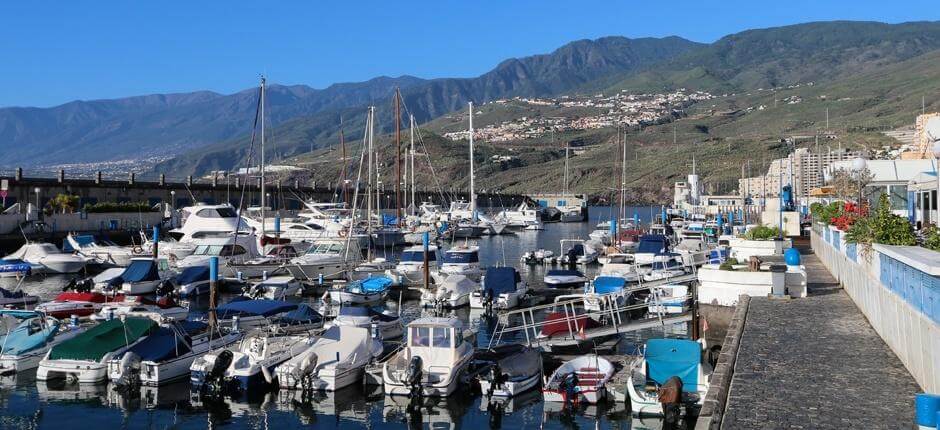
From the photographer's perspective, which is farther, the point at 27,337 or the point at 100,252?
the point at 100,252

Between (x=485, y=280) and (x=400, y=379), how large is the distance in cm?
1643

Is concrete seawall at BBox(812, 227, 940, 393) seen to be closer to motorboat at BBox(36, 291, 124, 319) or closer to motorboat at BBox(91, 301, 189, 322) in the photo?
motorboat at BBox(91, 301, 189, 322)

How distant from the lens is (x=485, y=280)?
38875 millimetres

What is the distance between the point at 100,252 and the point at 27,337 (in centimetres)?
3114

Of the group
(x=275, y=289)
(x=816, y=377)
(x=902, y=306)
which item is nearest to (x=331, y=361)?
(x=816, y=377)

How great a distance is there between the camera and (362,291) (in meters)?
39.7

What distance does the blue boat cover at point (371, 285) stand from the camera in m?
40.1

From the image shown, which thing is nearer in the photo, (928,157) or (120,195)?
(928,157)

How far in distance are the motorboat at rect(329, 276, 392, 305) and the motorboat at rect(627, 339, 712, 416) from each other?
1940 centimetres

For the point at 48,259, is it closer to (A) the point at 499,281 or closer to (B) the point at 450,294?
(B) the point at 450,294

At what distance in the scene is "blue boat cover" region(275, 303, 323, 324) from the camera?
29703 mm

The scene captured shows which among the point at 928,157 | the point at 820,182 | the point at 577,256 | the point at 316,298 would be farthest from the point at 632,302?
the point at 820,182

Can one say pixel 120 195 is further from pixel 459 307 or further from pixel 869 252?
pixel 869 252

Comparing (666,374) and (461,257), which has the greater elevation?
(461,257)
